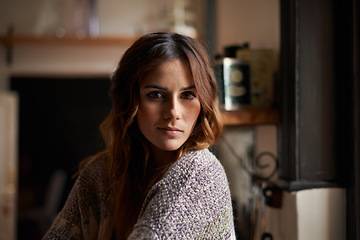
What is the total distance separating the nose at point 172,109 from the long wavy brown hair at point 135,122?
0.06 m

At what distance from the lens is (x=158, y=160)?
0.97 m

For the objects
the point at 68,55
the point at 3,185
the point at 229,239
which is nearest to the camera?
the point at 229,239

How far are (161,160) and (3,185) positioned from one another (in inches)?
118

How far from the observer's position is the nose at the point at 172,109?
81cm

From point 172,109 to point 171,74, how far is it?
3.3 inches

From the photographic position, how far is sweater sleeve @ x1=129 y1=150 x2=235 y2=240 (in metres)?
0.69

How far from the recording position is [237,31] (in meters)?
2.05

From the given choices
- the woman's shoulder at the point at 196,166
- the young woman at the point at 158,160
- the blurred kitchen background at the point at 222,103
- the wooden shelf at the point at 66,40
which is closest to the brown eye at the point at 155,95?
the young woman at the point at 158,160

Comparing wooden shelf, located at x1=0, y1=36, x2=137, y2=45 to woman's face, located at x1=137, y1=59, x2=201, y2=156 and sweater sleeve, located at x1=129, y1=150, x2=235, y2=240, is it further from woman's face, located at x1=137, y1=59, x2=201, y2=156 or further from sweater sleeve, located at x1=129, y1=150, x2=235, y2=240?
sweater sleeve, located at x1=129, y1=150, x2=235, y2=240

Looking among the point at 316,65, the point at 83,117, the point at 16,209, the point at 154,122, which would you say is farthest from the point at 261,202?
the point at 16,209

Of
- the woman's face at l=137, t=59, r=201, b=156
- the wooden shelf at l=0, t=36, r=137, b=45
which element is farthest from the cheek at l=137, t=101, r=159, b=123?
the wooden shelf at l=0, t=36, r=137, b=45

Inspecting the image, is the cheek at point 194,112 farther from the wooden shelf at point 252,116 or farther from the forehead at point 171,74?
the wooden shelf at point 252,116

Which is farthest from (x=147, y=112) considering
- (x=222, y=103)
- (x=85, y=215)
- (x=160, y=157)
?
(x=222, y=103)

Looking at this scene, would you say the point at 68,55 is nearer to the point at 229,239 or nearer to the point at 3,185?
the point at 3,185
